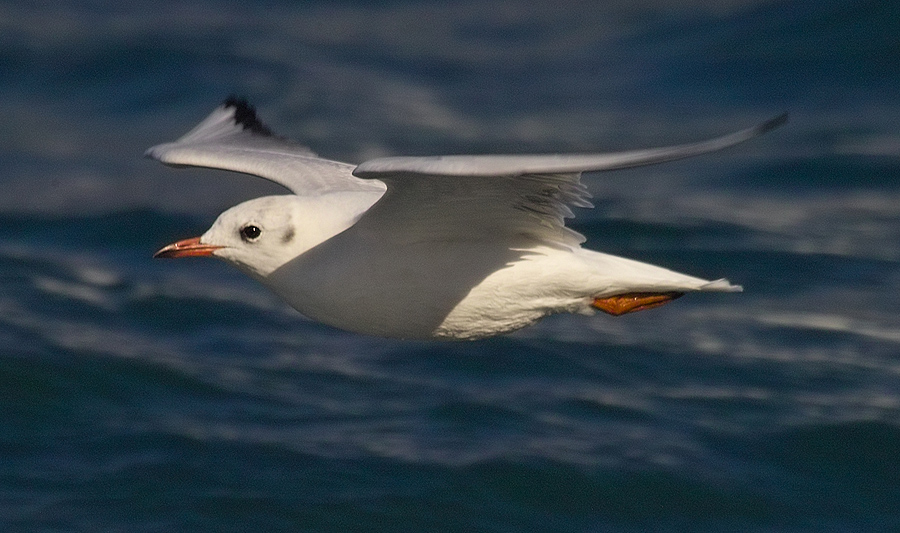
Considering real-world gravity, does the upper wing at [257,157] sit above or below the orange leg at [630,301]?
above

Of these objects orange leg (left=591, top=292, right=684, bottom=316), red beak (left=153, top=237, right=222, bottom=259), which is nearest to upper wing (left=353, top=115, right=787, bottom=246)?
orange leg (left=591, top=292, right=684, bottom=316)

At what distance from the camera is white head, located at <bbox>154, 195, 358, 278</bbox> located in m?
7.64

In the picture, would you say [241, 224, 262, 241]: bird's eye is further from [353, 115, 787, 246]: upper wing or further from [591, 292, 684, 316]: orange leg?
[591, 292, 684, 316]: orange leg

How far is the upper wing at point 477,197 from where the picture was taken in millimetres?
6145

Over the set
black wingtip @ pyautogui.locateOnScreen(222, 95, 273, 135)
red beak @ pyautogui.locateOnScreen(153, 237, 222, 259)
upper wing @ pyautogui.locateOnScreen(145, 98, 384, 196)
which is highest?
black wingtip @ pyautogui.locateOnScreen(222, 95, 273, 135)

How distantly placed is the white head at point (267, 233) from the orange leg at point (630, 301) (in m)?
1.42

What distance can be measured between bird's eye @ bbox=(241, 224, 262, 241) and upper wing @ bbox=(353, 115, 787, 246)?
55 centimetres

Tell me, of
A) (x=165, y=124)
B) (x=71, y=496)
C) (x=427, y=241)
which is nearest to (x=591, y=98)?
(x=165, y=124)

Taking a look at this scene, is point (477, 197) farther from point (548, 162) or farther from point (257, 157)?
point (257, 157)

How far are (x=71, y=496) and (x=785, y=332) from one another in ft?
22.7

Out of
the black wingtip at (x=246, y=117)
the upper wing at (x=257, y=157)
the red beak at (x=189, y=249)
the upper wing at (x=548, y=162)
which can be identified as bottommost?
the red beak at (x=189, y=249)

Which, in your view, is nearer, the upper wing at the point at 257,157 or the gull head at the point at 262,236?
the gull head at the point at 262,236

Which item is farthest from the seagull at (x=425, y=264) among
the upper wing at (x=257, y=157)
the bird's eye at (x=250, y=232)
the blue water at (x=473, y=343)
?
the blue water at (x=473, y=343)

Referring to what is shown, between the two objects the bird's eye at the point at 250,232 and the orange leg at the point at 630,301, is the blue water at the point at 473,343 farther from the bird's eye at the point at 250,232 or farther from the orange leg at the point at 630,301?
the bird's eye at the point at 250,232
